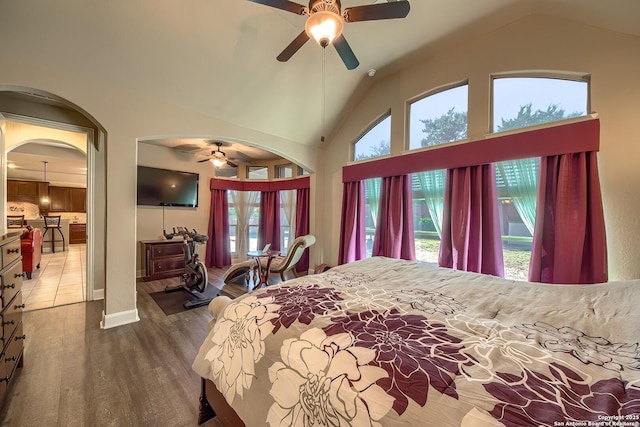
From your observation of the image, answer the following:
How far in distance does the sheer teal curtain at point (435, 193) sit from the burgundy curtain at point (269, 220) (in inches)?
146

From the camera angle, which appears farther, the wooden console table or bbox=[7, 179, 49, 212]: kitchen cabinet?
bbox=[7, 179, 49, 212]: kitchen cabinet

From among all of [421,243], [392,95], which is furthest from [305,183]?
[421,243]

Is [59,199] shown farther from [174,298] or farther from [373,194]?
[373,194]

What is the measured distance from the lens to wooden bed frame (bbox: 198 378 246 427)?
1246mm

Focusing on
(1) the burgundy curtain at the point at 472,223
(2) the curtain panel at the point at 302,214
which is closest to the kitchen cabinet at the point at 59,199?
(2) the curtain panel at the point at 302,214

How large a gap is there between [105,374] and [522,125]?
15.0 ft

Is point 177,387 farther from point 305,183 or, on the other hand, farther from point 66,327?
point 305,183

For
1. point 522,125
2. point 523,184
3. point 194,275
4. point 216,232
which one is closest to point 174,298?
point 194,275

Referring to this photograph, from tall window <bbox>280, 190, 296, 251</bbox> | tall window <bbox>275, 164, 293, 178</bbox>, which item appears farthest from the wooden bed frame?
tall window <bbox>275, 164, 293, 178</bbox>

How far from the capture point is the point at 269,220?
19.7 feet

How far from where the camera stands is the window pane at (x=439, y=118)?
302 centimetres

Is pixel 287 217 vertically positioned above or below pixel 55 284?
above

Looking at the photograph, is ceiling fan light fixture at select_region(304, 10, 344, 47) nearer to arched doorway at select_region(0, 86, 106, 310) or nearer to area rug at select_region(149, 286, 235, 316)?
arched doorway at select_region(0, 86, 106, 310)

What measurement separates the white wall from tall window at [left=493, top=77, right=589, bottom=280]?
13 centimetres
